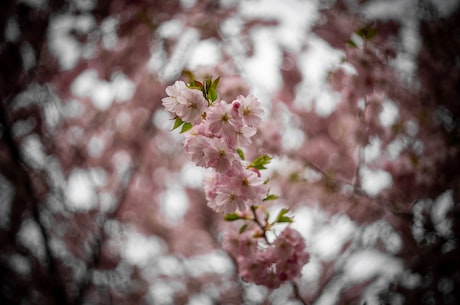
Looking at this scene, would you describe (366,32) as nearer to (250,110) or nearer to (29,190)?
(250,110)

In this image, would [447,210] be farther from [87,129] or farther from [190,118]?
[87,129]

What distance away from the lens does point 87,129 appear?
13.6ft

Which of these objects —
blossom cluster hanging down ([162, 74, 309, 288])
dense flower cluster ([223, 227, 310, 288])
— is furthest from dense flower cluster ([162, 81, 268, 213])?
dense flower cluster ([223, 227, 310, 288])

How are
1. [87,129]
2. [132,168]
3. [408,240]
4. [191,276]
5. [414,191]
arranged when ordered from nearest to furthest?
[408,240] → [414,191] → [132,168] → [87,129] → [191,276]

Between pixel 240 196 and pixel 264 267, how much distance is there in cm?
54

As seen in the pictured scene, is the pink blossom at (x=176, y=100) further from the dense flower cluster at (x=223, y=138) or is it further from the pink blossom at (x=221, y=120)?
the pink blossom at (x=221, y=120)

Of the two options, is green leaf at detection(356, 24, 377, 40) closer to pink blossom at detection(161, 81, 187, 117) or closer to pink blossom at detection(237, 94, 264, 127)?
pink blossom at detection(237, 94, 264, 127)

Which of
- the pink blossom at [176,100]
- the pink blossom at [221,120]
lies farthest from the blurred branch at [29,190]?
the pink blossom at [221,120]

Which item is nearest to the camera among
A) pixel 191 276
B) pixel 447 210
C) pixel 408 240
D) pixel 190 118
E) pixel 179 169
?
pixel 190 118

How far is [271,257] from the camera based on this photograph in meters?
1.59

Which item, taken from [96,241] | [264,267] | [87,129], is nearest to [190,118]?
[264,267]

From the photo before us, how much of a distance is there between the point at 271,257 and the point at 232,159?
0.67 meters

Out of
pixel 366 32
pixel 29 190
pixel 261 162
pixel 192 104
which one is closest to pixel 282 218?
pixel 261 162

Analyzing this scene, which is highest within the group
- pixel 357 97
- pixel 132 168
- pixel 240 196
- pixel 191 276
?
pixel 357 97
